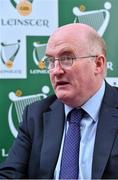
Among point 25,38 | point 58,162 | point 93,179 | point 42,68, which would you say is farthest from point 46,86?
point 93,179

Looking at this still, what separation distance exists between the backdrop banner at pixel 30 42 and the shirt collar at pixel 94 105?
1.69 feet

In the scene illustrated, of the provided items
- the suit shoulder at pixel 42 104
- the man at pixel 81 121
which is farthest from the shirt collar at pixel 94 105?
the suit shoulder at pixel 42 104

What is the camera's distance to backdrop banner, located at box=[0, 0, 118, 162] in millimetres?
2479

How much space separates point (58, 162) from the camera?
1966 mm

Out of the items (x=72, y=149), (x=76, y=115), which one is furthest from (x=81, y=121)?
(x=72, y=149)

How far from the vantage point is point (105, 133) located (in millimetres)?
1937

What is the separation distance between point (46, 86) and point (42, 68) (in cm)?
11

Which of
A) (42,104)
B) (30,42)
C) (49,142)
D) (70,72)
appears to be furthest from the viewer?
(30,42)

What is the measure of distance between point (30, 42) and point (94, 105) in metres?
0.69

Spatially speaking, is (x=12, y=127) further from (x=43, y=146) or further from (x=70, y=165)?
Result: (x=70, y=165)

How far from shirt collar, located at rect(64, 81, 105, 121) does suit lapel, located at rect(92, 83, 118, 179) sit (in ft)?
0.08

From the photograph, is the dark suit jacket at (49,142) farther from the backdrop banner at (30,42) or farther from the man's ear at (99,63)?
the backdrop banner at (30,42)

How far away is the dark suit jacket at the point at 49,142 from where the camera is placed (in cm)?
188

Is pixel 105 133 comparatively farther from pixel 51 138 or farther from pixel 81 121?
pixel 51 138
